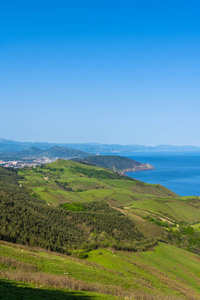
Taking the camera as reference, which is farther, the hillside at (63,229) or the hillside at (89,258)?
the hillside at (63,229)

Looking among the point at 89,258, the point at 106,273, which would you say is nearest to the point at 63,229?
the point at 89,258

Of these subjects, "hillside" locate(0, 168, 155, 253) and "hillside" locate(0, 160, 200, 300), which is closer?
"hillside" locate(0, 160, 200, 300)

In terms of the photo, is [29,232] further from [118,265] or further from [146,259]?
[146,259]

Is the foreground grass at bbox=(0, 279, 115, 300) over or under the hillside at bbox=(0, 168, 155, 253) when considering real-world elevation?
over

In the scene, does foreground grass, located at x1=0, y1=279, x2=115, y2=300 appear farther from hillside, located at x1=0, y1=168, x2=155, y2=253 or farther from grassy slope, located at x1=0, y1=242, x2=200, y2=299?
hillside, located at x1=0, y1=168, x2=155, y2=253

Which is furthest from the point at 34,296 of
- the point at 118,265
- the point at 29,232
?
the point at 29,232

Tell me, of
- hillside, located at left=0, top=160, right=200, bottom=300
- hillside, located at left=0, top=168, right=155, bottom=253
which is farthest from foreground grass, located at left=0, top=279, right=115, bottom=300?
hillside, located at left=0, top=168, right=155, bottom=253

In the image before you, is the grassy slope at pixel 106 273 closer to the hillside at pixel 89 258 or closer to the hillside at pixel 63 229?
the hillside at pixel 89 258

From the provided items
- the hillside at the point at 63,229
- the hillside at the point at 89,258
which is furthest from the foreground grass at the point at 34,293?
the hillside at the point at 63,229
